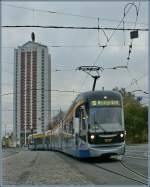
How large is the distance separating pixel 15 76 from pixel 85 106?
18.9 m

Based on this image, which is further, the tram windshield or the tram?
the tram windshield

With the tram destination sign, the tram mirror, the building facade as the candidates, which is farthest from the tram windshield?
the building facade

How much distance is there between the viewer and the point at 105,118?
22781 mm

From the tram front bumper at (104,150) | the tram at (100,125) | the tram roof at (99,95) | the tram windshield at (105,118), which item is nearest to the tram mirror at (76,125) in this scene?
the tram at (100,125)

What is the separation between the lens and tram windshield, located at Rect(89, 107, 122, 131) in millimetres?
22578

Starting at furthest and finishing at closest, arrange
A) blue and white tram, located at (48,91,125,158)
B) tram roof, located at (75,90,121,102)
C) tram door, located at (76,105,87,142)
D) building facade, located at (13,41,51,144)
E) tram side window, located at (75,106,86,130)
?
building facade, located at (13,41,51,144) → tram roof, located at (75,90,121,102) → tram side window, located at (75,106,86,130) → tram door, located at (76,105,87,142) → blue and white tram, located at (48,91,125,158)

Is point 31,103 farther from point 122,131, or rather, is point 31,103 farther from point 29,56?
point 122,131

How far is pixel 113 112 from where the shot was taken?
905 inches

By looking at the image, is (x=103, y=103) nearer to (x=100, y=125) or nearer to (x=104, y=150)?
(x=100, y=125)

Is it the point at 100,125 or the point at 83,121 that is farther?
the point at 83,121

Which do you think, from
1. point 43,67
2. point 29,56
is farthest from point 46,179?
point 43,67

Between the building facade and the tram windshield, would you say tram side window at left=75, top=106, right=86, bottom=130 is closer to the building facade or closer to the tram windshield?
the tram windshield

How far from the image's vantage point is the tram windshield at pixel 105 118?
2258cm

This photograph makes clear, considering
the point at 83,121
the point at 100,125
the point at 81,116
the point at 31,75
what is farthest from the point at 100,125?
the point at 31,75
